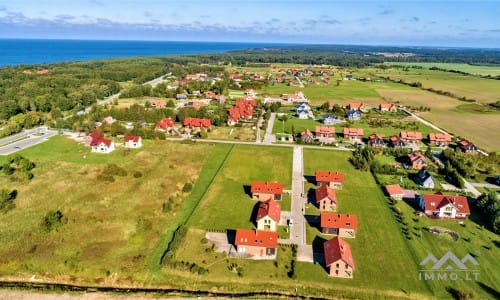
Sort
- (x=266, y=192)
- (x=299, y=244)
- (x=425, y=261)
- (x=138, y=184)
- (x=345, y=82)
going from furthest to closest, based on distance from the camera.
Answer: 1. (x=345, y=82)
2. (x=138, y=184)
3. (x=266, y=192)
4. (x=299, y=244)
5. (x=425, y=261)

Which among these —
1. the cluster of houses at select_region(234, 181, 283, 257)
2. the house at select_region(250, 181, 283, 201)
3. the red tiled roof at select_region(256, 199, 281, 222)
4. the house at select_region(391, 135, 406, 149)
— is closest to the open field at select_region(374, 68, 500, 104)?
the house at select_region(391, 135, 406, 149)

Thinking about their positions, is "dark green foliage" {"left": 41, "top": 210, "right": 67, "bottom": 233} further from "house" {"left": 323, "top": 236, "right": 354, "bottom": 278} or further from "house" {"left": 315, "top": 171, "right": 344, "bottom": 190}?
"house" {"left": 315, "top": 171, "right": 344, "bottom": 190}

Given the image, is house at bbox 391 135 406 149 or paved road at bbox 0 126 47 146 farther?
house at bbox 391 135 406 149

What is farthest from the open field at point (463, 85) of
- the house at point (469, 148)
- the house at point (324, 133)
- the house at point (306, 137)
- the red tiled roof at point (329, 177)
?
the red tiled roof at point (329, 177)

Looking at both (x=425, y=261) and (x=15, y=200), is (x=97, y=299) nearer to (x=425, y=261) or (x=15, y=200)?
(x=15, y=200)

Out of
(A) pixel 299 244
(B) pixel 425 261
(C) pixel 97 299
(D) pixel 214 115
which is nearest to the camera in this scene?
(C) pixel 97 299

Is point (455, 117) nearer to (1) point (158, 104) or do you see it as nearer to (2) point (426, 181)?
(2) point (426, 181)

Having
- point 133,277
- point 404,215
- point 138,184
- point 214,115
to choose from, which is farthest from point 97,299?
point 214,115

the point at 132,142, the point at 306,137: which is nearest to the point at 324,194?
the point at 306,137
